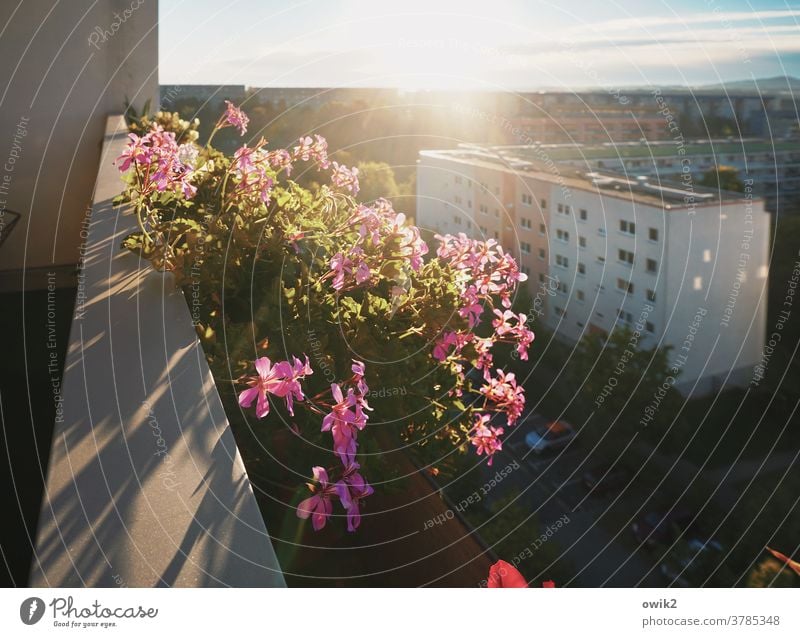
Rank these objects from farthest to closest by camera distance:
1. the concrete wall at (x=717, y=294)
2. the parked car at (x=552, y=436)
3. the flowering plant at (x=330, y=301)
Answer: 1. the concrete wall at (x=717, y=294)
2. the parked car at (x=552, y=436)
3. the flowering plant at (x=330, y=301)

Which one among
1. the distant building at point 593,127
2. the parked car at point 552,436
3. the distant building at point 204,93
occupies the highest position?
the distant building at point 593,127

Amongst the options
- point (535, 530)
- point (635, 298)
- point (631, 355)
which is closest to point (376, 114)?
point (535, 530)

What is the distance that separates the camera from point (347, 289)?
0.92 metres

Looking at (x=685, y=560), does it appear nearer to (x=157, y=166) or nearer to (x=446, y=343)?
(x=446, y=343)

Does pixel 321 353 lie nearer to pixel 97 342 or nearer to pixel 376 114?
pixel 97 342

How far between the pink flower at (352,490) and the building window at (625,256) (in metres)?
11.4

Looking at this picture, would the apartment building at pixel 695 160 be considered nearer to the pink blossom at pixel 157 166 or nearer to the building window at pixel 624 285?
the building window at pixel 624 285

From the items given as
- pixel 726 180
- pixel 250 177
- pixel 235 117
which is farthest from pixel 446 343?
pixel 726 180

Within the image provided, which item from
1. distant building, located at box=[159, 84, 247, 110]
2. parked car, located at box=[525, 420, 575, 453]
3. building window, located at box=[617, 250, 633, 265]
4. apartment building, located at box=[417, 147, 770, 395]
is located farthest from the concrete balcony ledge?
building window, located at box=[617, 250, 633, 265]

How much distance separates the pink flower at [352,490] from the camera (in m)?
0.72

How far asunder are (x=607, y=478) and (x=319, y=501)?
35.7ft

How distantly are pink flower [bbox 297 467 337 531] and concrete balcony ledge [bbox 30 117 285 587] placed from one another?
15 cm

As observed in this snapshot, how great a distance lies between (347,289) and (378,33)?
1034 mm

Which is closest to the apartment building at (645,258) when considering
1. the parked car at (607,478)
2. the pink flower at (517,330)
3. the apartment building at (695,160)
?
the apartment building at (695,160)
